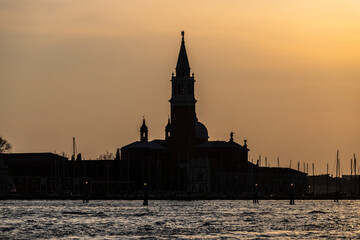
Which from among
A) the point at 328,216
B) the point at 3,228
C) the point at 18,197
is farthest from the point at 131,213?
the point at 18,197

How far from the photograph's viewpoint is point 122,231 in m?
98.0

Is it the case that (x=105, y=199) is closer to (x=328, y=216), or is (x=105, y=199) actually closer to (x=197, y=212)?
(x=197, y=212)

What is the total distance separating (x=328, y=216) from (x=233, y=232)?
100ft

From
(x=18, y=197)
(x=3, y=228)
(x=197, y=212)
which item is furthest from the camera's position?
(x=18, y=197)

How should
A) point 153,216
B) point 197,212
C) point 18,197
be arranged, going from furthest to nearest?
point 18,197, point 197,212, point 153,216

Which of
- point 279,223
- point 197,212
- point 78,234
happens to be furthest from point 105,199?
point 78,234

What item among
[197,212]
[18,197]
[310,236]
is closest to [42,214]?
[197,212]

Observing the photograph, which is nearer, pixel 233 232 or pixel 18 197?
pixel 233 232

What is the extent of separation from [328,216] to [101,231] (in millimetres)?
34414

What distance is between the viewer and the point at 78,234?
309ft

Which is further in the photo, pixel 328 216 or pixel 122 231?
pixel 328 216

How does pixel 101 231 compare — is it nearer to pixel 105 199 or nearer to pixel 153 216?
pixel 153 216

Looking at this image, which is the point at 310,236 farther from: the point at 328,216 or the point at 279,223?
the point at 328,216

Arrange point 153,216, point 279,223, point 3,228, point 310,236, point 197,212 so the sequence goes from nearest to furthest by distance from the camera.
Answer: point 310,236
point 3,228
point 279,223
point 153,216
point 197,212
